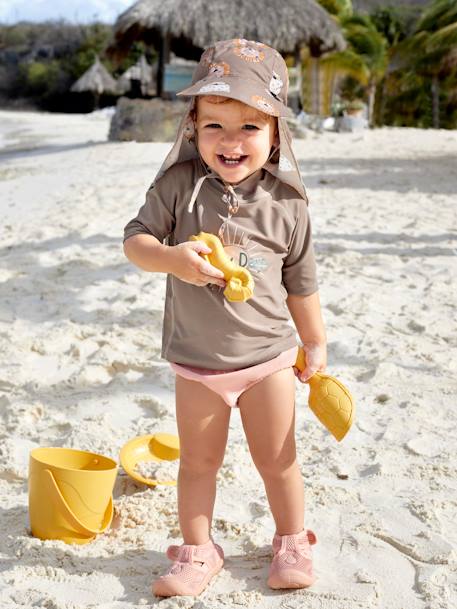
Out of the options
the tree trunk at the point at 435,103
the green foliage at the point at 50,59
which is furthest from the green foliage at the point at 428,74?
the green foliage at the point at 50,59

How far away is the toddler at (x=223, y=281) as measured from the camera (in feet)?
5.71

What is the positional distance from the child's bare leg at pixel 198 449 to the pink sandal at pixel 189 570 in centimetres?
3

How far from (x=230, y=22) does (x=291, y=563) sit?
13644 mm

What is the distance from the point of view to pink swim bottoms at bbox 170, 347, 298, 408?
69.9 inches

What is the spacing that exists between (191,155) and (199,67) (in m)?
0.20

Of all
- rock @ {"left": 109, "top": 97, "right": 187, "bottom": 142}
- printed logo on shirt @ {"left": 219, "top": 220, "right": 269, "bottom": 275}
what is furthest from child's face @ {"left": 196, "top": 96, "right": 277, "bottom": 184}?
rock @ {"left": 109, "top": 97, "right": 187, "bottom": 142}

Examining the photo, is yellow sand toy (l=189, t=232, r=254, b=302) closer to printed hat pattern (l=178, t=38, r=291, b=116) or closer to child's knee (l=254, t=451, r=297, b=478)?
printed hat pattern (l=178, t=38, r=291, b=116)

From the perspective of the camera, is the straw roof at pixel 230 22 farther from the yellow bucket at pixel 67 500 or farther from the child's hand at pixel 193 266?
the child's hand at pixel 193 266

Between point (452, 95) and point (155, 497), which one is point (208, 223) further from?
point (452, 95)

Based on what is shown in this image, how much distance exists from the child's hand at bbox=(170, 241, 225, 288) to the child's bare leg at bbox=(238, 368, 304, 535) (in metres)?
Answer: 0.30

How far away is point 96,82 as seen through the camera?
110 ft

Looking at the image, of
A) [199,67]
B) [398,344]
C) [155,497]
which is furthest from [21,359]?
[199,67]

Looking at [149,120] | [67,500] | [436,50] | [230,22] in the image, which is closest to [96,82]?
[436,50]

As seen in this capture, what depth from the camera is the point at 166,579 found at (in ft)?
5.96
